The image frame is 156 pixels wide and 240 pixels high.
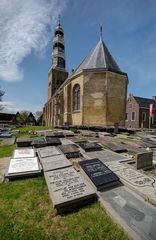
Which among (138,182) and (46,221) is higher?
(138,182)

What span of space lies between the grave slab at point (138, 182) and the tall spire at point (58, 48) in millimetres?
37277

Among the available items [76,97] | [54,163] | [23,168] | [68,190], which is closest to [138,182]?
[68,190]

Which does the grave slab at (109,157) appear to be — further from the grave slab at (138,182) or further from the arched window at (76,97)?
the arched window at (76,97)

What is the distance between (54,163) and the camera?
3963 millimetres

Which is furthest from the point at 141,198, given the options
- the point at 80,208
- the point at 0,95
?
the point at 0,95

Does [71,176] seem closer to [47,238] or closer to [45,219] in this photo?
[45,219]

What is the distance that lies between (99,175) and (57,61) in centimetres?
3814

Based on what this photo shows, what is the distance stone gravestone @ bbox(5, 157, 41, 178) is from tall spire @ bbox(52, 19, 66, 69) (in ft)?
119

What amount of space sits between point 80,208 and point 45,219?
0.58 m

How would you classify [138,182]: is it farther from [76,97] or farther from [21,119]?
[21,119]

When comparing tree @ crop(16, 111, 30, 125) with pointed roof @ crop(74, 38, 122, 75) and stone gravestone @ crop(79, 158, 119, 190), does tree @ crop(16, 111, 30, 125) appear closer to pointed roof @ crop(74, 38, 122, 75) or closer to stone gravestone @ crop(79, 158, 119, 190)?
pointed roof @ crop(74, 38, 122, 75)

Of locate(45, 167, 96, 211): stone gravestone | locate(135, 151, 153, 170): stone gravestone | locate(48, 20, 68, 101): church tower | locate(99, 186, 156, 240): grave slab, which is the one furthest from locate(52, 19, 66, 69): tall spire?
locate(99, 186, 156, 240): grave slab

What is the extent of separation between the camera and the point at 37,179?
352 cm

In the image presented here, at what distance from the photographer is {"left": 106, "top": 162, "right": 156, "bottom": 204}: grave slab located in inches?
104
